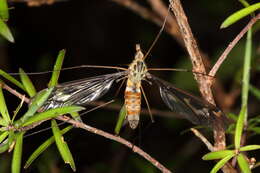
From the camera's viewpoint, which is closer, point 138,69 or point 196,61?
point 196,61

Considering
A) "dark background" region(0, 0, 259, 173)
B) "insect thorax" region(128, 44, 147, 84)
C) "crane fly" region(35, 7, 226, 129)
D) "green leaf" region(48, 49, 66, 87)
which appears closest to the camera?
"green leaf" region(48, 49, 66, 87)

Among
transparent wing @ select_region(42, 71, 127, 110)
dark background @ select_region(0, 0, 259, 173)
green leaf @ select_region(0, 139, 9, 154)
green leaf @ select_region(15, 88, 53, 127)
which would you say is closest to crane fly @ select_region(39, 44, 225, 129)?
transparent wing @ select_region(42, 71, 127, 110)

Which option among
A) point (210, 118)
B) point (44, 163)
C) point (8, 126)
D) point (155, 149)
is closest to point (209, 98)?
point (210, 118)

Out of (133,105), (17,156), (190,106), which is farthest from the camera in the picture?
(133,105)

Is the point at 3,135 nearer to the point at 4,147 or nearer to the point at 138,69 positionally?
the point at 4,147

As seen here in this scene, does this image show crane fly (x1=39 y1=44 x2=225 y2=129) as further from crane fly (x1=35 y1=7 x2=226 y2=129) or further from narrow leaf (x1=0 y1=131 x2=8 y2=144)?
narrow leaf (x1=0 y1=131 x2=8 y2=144)

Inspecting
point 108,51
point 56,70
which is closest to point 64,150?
point 56,70

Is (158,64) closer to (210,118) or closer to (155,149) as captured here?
(155,149)
